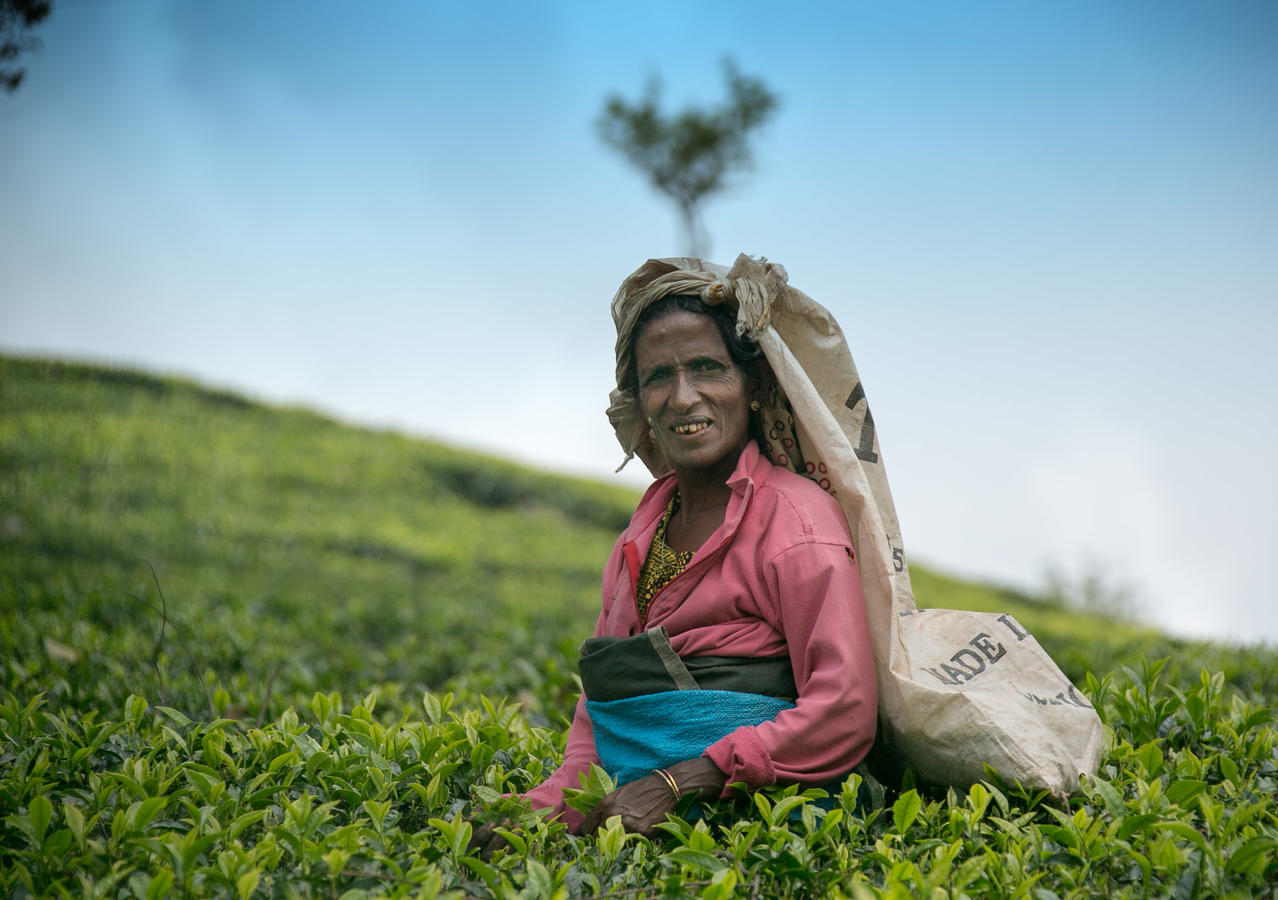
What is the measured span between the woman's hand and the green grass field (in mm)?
55

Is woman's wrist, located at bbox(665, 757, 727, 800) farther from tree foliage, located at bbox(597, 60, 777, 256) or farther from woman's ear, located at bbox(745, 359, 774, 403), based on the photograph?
tree foliage, located at bbox(597, 60, 777, 256)

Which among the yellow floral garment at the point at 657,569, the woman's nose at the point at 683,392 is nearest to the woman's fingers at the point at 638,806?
the yellow floral garment at the point at 657,569

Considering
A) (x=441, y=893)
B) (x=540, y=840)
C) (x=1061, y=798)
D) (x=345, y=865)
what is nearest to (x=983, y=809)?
(x=1061, y=798)

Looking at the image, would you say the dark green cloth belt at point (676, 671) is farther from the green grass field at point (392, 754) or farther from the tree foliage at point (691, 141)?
the tree foliage at point (691, 141)

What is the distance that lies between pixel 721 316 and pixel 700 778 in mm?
1221

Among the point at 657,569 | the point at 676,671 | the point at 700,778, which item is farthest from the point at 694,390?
the point at 700,778

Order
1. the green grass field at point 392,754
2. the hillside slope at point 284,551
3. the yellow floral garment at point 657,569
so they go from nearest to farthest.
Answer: the green grass field at point 392,754 < the yellow floral garment at point 657,569 < the hillside slope at point 284,551

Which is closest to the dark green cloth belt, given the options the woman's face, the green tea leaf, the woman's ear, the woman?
the woman

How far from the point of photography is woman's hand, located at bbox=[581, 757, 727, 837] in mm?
2473

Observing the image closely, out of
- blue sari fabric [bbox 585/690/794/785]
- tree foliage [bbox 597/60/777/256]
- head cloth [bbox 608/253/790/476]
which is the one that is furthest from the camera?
tree foliage [bbox 597/60/777/256]

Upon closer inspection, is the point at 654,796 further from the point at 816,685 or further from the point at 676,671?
the point at 816,685

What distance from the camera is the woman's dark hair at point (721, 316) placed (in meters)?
2.86

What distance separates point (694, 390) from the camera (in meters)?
2.82

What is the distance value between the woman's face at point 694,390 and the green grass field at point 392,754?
0.94 meters
